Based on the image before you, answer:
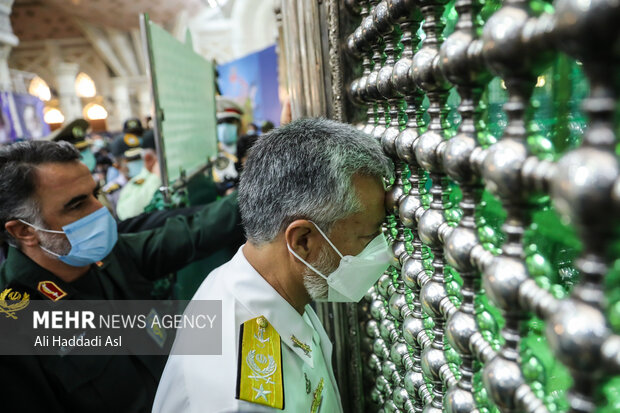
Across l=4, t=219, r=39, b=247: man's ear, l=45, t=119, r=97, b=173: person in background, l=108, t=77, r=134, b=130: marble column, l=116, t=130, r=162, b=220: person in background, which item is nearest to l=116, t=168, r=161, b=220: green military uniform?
l=116, t=130, r=162, b=220: person in background

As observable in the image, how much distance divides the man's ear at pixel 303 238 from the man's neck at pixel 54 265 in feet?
4.24

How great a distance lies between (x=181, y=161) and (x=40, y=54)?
1574 cm

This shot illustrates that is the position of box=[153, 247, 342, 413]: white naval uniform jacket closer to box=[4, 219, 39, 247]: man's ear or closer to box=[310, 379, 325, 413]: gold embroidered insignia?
box=[310, 379, 325, 413]: gold embroidered insignia

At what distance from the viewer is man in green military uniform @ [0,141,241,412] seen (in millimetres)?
1732

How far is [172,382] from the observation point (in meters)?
1.13

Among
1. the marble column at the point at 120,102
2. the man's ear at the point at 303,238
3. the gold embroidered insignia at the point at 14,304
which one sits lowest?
the gold embroidered insignia at the point at 14,304

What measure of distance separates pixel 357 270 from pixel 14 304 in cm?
138

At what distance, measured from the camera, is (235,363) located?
42.4 inches

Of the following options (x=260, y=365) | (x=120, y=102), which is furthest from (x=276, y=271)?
(x=120, y=102)

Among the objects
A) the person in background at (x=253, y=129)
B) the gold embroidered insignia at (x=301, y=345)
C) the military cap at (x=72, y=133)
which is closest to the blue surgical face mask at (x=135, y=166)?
the military cap at (x=72, y=133)

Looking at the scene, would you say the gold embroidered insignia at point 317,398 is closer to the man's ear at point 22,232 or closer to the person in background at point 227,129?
the man's ear at point 22,232

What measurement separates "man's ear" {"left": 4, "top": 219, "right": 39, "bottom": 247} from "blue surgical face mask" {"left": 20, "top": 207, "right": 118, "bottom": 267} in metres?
0.03

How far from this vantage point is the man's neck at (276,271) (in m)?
1.24

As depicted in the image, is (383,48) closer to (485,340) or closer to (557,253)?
(557,253)
